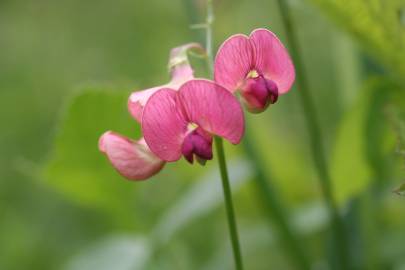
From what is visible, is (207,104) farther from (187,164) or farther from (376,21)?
(187,164)

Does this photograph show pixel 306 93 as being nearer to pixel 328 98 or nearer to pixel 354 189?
pixel 354 189

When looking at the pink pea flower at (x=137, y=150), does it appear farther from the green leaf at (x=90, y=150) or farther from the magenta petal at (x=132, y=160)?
the green leaf at (x=90, y=150)

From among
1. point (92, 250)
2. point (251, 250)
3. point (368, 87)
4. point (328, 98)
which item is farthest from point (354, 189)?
point (328, 98)

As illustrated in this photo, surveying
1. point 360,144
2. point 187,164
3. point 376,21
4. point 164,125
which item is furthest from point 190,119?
point 187,164

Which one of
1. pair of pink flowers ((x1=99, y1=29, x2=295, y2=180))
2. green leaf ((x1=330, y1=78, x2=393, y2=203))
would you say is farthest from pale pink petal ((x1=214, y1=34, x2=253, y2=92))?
green leaf ((x1=330, y1=78, x2=393, y2=203))

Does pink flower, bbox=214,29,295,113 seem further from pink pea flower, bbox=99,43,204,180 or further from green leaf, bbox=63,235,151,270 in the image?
green leaf, bbox=63,235,151,270

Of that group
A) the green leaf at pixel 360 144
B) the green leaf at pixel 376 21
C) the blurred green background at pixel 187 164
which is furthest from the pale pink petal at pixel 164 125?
the green leaf at pixel 360 144

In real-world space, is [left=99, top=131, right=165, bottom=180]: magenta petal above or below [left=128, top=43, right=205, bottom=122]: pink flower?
below

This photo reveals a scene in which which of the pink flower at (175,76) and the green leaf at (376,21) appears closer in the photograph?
the pink flower at (175,76)
